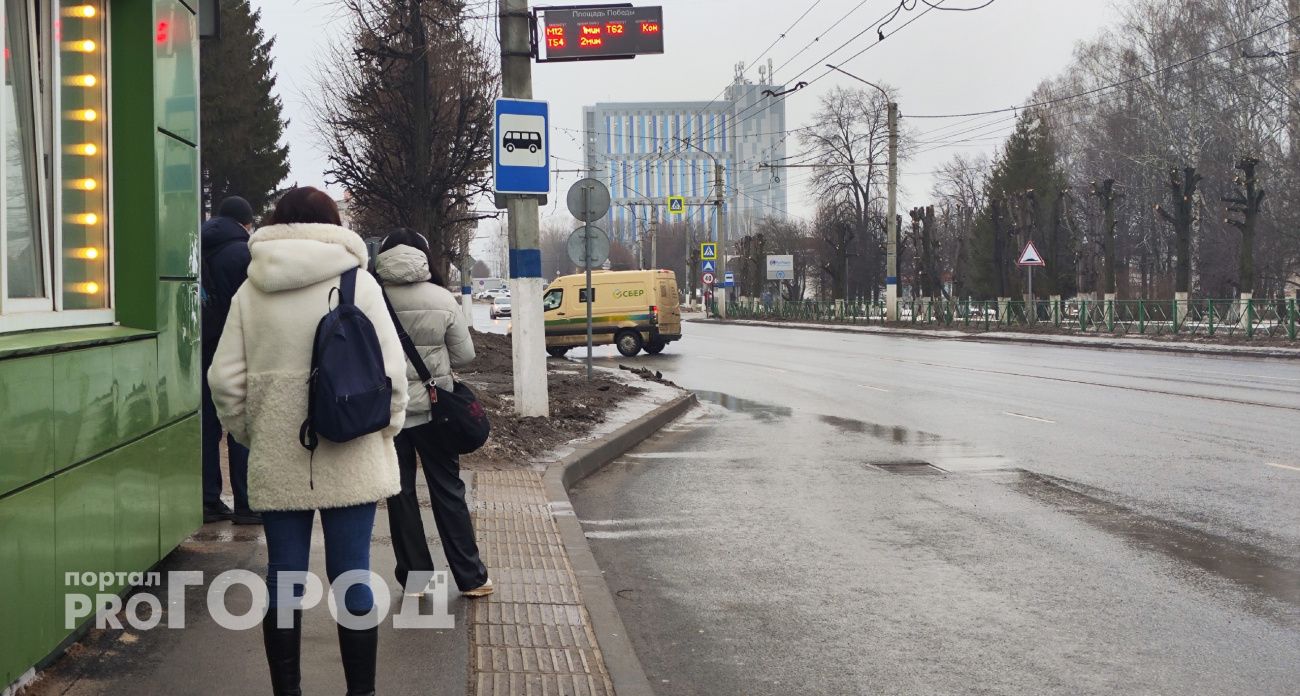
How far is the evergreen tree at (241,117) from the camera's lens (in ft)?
143

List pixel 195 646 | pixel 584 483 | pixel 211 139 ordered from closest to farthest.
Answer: pixel 195 646 → pixel 584 483 → pixel 211 139

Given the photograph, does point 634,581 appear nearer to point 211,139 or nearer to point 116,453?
point 116,453

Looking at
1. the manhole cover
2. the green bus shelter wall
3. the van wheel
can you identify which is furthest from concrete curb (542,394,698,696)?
the van wheel

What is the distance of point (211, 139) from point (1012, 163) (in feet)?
149

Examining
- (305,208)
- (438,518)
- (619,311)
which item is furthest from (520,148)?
(619,311)

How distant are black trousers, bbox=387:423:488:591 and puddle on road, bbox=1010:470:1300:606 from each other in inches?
147

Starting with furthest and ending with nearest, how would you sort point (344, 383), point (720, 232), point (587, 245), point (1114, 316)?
1. point (720, 232)
2. point (1114, 316)
3. point (587, 245)
4. point (344, 383)

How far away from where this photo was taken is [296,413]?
12.6 ft

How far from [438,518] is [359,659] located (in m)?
1.75

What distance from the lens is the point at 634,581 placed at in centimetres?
669

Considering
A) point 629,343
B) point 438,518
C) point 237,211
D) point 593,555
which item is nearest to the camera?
point 438,518

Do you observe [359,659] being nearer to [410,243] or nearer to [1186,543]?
[410,243]

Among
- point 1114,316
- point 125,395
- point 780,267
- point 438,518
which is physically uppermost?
point 780,267

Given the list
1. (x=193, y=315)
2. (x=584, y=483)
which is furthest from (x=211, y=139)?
(x=193, y=315)
